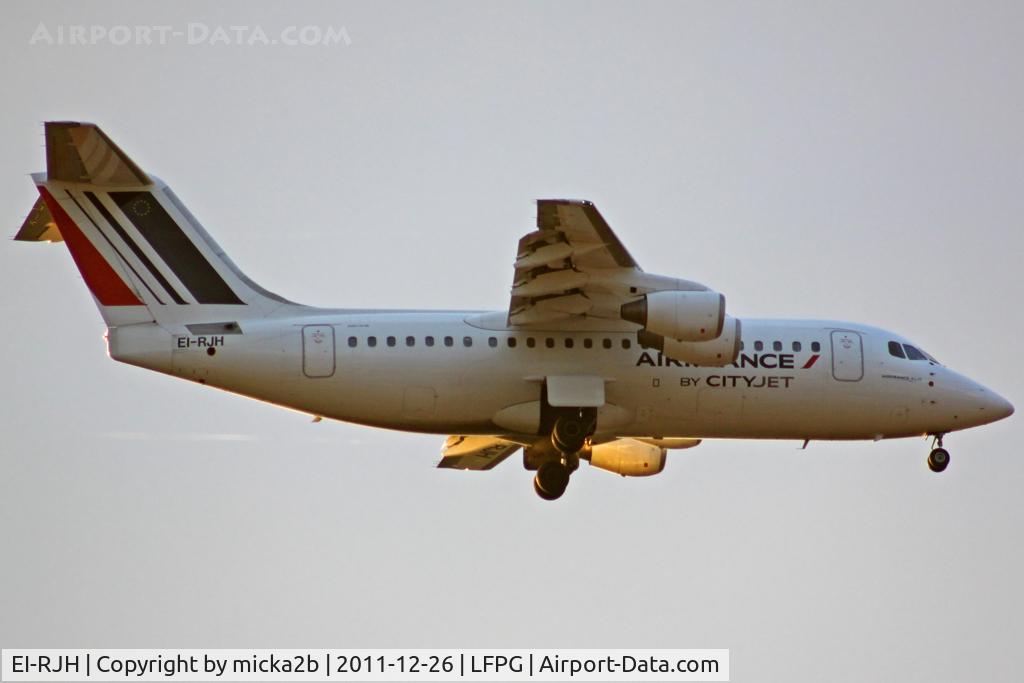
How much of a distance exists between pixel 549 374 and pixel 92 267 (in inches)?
245

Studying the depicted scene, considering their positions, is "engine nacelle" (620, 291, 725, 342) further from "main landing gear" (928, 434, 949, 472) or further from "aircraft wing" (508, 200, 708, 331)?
"main landing gear" (928, 434, 949, 472)

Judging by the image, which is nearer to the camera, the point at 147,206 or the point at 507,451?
the point at 147,206

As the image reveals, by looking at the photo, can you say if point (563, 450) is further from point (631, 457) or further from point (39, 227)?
point (39, 227)

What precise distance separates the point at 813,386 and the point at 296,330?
23.8ft

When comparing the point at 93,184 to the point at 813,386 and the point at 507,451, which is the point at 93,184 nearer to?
the point at 507,451

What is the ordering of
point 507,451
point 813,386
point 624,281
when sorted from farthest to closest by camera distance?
1. point 507,451
2. point 813,386
3. point 624,281

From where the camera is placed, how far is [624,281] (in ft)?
85.3

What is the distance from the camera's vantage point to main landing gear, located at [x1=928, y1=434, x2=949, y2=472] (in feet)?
94.1

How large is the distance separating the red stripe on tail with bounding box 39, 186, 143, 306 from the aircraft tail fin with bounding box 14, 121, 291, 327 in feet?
0.04

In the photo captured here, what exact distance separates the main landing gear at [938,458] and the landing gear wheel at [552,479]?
5.25 meters

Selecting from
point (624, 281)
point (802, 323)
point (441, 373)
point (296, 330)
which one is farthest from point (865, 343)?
point (296, 330)

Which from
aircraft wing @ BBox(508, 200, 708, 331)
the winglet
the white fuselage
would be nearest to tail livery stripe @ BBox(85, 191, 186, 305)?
the winglet

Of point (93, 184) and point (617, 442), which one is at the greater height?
point (93, 184)

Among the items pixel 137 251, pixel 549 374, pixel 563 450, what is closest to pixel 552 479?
pixel 563 450
